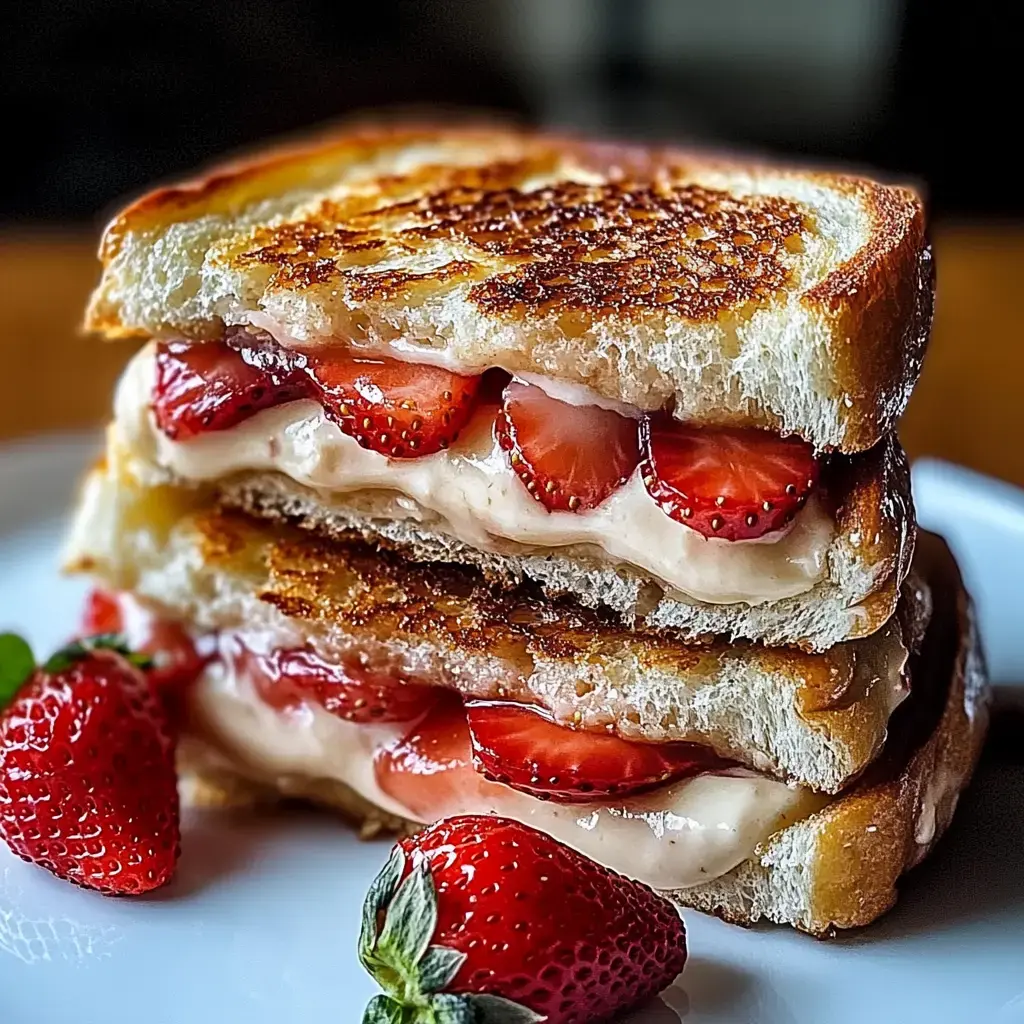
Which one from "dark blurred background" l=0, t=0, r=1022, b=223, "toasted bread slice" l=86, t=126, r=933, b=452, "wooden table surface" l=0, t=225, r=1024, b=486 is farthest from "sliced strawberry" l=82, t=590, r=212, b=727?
"dark blurred background" l=0, t=0, r=1022, b=223

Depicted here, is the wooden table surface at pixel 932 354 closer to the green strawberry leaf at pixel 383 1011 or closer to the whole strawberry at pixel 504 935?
the whole strawberry at pixel 504 935

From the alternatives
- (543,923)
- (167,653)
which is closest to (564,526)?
(543,923)

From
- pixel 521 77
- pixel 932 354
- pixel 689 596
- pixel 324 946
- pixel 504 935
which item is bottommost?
pixel 521 77

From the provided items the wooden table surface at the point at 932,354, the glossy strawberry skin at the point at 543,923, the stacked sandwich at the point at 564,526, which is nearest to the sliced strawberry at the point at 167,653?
the stacked sandwich at the point at 564,526

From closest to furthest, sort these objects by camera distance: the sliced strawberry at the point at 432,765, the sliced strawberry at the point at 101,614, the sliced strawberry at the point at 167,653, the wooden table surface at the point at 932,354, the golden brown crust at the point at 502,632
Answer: the golden brown crust at the point at 502,632
the sliced strawberry at the point at 432,765
the sliced strawberry at the point at 167,653
the sliced strawberry at the point at 101,614
the wooden table surface at the point at 932,354

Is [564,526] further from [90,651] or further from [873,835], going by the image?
[90,651]

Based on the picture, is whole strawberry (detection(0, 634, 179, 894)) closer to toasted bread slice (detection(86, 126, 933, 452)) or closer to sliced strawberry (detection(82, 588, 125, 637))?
sliced strawberry (detection(82, 588, 125, 637))
